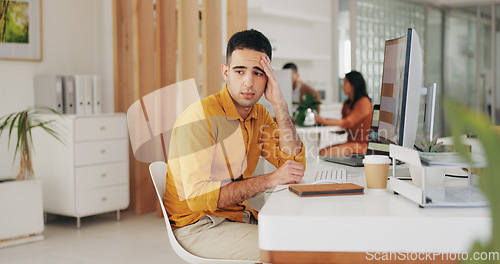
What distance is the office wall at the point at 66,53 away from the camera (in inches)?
175

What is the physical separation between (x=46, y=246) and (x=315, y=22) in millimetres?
4911

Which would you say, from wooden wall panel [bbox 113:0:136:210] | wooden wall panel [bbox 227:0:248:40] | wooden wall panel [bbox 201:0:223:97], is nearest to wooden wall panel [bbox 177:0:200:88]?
wooden wall panel [bbox 201:0:223:97]

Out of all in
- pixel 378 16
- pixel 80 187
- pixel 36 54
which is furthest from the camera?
pixel 378 16

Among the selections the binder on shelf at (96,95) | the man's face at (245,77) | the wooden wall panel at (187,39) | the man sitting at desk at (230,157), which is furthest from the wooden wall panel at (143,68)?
the man's face at (245,77)

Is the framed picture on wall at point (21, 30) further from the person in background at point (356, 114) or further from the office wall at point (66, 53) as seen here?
the person in background at point (356, 114)

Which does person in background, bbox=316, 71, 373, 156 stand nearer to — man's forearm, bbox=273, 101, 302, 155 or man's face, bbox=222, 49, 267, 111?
man's forearm, bbox=273, 101, 302, 155

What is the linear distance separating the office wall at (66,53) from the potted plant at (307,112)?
5.73 feet

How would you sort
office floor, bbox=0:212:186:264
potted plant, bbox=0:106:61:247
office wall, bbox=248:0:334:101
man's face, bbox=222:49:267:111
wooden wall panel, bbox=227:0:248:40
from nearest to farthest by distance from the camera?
1. man's face, bbox=222:49:267:111
2. office floor, bbox=0:212:186:264
3. potted plant, bbox=0:106:61:247
4. wooden wall panel, bbox=227:0:248:40
5. office wall, bbox=248:0:334:101

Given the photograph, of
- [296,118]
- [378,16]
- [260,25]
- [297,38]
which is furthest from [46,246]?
[378,16]

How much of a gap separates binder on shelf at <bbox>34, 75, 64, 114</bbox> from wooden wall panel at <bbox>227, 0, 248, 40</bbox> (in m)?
1.50

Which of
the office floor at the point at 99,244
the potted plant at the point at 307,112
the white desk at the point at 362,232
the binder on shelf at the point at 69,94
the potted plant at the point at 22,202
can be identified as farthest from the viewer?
the potted plant at the point at 307,112

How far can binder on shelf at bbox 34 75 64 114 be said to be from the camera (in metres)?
4.44

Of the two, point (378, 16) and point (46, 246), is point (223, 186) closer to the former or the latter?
point (46, 246)

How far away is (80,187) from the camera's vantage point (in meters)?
4.27
